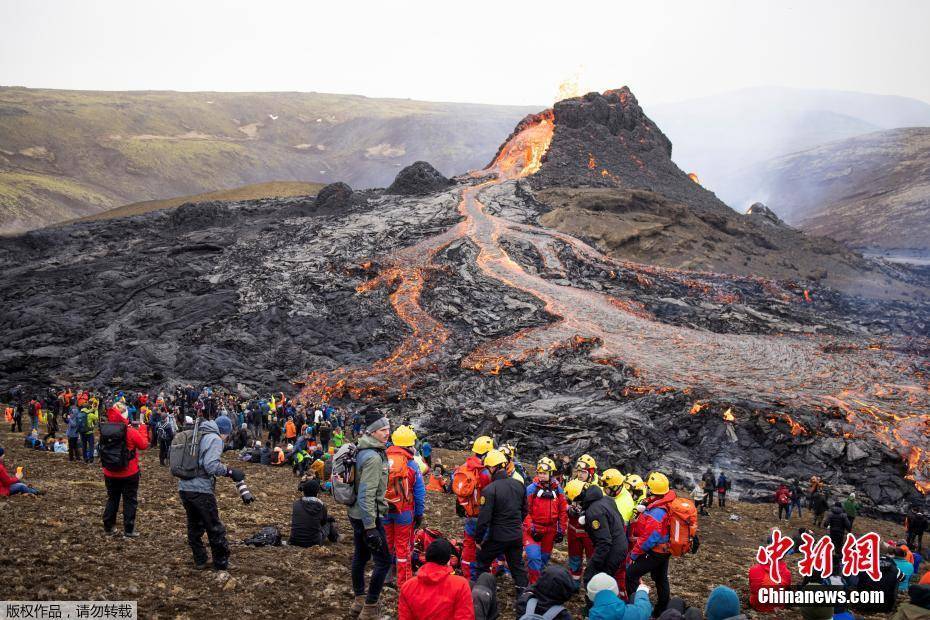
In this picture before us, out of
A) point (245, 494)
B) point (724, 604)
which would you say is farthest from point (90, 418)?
point (724, 604)

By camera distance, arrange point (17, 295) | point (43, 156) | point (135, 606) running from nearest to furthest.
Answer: point (135, 606)
point (17, 295)
point (43, 156)

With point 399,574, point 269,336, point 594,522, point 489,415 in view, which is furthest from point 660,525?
point 269,336

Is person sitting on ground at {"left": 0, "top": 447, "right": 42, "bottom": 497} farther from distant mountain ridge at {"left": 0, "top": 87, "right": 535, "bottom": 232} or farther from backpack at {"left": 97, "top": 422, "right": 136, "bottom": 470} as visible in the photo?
distant mountain ridge at {"left": 0, "top": 87, "right": 535, "bottom": 232}

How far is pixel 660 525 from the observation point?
8.62 m

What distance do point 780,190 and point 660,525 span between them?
16049 centimetres

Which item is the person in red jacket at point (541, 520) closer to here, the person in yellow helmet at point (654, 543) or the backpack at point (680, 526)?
the person in yellow helmet at point (654, 543)

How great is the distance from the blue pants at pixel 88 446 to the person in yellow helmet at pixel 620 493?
13620 mm

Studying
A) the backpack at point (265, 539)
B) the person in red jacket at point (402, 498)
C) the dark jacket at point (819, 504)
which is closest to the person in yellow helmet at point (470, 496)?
the person in red jacket at point (402, 498)

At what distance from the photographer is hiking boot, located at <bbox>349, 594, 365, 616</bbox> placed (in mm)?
8188

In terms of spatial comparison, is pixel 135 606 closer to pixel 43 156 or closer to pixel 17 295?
pixel 17 295

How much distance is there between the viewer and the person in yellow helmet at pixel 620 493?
9086 millimetres

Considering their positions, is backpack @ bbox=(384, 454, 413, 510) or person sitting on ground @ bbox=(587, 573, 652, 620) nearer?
person sitting on ground @ bbox=(587, 573, 652, 620)

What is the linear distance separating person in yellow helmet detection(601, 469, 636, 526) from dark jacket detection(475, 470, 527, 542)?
4.42 ft

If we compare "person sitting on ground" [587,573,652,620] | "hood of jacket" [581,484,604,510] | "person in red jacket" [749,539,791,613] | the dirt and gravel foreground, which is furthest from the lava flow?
"person sitting on ground" [587,573,652,620]
